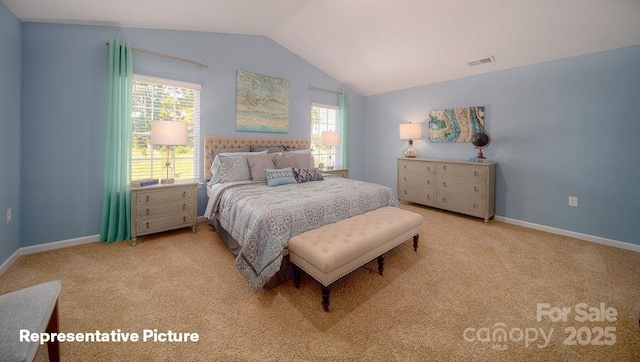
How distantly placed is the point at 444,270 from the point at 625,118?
299 cm

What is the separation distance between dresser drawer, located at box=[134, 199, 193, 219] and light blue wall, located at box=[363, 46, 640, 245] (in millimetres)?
4549

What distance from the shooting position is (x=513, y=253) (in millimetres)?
2863

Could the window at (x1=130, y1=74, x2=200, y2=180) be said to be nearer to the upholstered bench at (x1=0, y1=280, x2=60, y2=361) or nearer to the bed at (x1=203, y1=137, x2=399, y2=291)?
the bed at (x1=203, y1=137, x2=399, y2=291)

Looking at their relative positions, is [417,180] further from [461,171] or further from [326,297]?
[326,297]

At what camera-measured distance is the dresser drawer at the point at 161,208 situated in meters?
2.96

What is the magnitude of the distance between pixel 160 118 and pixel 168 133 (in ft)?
1.92

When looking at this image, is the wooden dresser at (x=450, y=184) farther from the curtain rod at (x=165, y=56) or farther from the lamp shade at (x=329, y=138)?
the curtain rod at (x=165, y=56)

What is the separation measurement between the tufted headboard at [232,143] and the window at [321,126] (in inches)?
27.0

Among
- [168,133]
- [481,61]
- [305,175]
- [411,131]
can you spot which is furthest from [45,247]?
[481,61]

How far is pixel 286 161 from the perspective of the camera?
367cm

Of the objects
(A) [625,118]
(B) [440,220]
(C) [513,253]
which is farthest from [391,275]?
(A) [625,118]

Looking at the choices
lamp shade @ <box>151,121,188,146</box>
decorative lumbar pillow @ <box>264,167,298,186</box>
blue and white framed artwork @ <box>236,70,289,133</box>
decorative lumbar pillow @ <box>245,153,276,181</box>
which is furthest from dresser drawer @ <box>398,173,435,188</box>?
lamp shade @ <box>151,121,188,146</box>

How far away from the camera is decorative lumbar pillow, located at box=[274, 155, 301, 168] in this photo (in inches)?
143

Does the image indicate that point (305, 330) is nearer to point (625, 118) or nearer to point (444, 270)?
point (444, 270)
